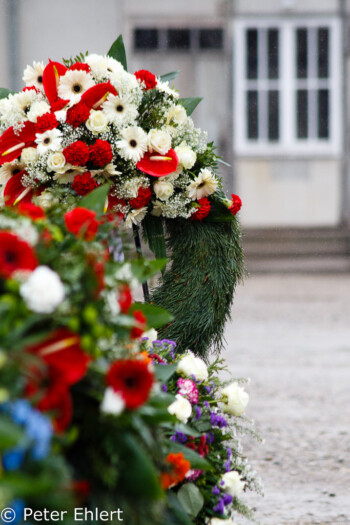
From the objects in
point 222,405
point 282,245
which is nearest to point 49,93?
point 222,405

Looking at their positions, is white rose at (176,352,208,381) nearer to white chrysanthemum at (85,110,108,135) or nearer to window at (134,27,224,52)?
white chrysanthemum at (85,110,108,135)

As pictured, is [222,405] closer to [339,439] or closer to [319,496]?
[319,496]

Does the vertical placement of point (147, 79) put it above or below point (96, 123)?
above

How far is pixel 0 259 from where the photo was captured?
128cm

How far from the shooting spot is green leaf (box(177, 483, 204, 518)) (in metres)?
2.11

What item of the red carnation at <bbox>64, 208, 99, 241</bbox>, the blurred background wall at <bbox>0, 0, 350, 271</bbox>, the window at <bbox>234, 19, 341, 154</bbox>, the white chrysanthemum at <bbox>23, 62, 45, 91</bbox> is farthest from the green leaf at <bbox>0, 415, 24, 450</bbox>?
the window at <bbox>234, 19, 341, 154</bbox>

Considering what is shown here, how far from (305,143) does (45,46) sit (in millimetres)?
3914

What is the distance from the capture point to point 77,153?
8.58 feet

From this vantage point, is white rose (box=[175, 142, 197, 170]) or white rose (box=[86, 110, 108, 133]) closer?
white rose (box=[86, 110, 108, 133])

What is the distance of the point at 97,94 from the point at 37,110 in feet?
0.66

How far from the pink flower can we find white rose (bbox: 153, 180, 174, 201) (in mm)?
684

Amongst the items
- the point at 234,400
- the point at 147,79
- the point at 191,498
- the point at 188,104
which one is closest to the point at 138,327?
the point at 191,498

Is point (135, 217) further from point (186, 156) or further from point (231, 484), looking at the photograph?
point (231, 484)

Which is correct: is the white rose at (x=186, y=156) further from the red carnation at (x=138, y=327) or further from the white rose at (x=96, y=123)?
the red carnation at (x=138, y=327)
